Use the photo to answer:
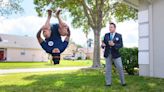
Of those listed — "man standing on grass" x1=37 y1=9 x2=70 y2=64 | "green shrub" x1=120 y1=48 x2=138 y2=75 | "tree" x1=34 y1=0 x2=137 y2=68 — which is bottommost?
"green shrub" x1=120 y1=48 x2=138 y2=75

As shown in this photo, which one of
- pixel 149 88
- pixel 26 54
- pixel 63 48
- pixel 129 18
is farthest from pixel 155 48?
pixel 26 54

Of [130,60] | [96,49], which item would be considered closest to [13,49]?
[96,49]

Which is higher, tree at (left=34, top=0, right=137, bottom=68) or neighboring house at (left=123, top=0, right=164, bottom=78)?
tree at (left=34, top=0, right=137, bottom=68)

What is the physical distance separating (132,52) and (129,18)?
1211cm

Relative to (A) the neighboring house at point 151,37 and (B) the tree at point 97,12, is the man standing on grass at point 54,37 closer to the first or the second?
(A) the neighboring house at point 151,37

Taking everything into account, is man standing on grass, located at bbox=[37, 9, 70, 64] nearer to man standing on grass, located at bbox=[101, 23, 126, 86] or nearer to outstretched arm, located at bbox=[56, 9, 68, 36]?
outstretched arm, located at bbox=[56, 9, 68, 36]

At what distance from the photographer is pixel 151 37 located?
1206 centimetres

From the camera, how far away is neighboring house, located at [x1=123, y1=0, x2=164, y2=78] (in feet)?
38.3

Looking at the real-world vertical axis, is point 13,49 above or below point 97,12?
below

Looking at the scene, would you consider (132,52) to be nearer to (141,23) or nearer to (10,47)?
(141,23)

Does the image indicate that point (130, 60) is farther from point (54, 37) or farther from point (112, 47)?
point (54, 37)

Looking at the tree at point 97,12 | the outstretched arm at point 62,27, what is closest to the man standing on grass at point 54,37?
the outstretched arm at point 62,27

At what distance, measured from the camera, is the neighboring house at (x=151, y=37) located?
11.7 metres

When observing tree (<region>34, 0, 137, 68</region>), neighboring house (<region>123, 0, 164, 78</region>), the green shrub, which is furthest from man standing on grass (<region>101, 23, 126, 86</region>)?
tree (<region>34, 0, 137, 68</region>)
